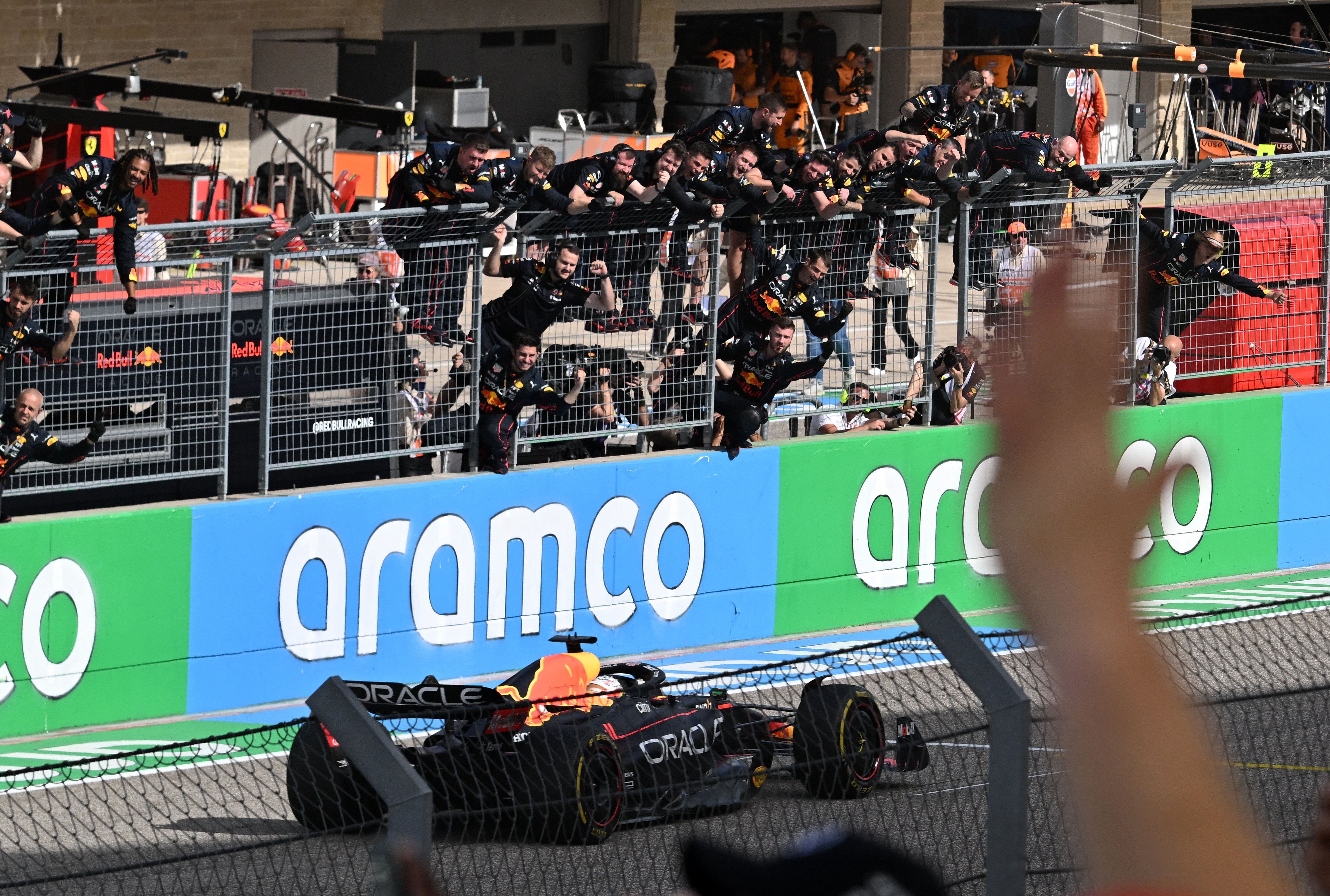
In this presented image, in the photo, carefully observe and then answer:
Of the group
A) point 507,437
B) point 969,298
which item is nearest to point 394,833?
point 507,437

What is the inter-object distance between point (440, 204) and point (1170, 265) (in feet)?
18.2

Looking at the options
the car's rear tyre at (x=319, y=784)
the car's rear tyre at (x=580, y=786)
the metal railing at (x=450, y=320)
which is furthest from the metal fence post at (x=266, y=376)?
the car's rear tyre at (x=580, y=786)

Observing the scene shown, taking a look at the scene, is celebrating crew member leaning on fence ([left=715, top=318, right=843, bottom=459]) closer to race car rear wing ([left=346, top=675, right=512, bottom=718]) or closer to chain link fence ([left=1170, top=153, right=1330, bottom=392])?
chain link fence ([left=1170, top=153, right=1330, bottom=392])

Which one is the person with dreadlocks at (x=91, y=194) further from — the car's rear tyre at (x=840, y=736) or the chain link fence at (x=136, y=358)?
the car's rear tyre at (x=840, y=736)

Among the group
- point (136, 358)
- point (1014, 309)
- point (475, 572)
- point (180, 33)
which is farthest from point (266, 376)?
point (180, 33)

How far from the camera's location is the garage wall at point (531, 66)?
97.2ft

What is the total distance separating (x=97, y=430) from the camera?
9.56m

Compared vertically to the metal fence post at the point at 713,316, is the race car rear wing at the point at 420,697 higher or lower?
lower

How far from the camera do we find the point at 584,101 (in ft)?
101

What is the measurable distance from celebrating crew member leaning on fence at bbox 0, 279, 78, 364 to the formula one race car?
8.50ft

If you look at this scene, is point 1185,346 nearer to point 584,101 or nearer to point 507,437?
point 507,437

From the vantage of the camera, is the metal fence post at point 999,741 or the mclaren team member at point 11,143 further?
the mclaren team member at point 11,143

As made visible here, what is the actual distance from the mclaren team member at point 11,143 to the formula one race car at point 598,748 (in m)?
5.01

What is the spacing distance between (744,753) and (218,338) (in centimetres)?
370
